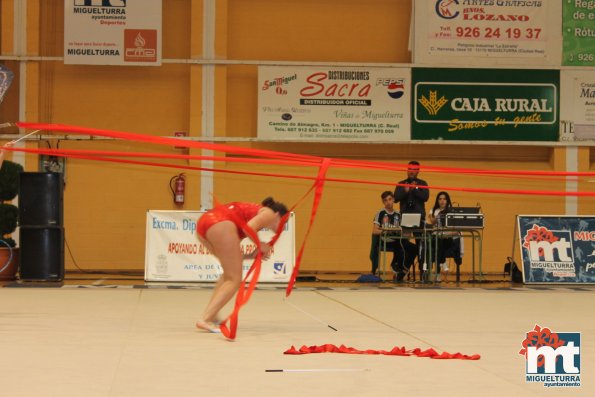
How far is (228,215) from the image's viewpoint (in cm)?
795

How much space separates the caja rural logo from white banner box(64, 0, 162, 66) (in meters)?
14.5

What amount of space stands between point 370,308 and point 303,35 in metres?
10.4

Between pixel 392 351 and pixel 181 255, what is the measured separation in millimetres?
8516

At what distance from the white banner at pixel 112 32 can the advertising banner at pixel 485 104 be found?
574cm

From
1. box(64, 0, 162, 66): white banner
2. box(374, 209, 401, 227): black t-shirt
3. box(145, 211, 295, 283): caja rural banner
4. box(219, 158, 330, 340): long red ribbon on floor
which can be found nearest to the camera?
box(219, 158, 330, 340): long red ribbon on floor

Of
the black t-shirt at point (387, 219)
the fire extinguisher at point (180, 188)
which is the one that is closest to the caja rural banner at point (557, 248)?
the black t-shirt at point (387, 219)

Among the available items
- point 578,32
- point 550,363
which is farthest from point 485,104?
point 550,363

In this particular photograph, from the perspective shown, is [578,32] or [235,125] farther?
[235,125]

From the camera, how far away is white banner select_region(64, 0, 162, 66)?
18922mm

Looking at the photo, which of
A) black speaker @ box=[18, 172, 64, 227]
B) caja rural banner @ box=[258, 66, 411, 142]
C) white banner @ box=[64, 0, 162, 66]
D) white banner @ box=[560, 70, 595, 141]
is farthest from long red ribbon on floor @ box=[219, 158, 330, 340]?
white banner @ box=[560, 70, 595, 141]

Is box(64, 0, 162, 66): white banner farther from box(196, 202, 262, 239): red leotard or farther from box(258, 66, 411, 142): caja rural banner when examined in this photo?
box(196, 202, 262, 239): red leotard

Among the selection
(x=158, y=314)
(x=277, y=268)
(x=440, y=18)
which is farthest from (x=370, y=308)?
(x=440, y=18)

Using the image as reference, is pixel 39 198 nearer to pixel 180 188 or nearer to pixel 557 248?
pixel 180 188

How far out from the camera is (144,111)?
773 inches
